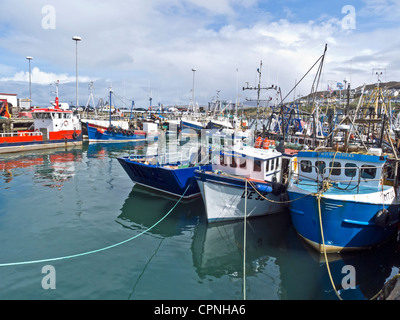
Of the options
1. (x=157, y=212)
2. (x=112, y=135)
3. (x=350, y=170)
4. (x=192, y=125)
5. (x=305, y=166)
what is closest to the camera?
(x=350, y=170)

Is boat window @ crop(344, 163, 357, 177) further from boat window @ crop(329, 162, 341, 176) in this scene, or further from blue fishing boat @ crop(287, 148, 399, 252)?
boat window @ crop(329, 162, 341, 176)

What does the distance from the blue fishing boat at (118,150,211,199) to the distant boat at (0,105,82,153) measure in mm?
20684

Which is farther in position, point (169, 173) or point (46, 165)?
point (46, 165)

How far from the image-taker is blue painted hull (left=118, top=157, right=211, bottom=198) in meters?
15.6

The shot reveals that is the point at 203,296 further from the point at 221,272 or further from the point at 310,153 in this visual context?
Result: the point at 310,153

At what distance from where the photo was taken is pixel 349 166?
1163 centimetres

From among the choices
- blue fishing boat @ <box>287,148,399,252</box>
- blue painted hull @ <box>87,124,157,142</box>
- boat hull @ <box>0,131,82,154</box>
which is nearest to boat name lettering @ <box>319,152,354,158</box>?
blue fishing boat @ <box>287,148,399,252</box>

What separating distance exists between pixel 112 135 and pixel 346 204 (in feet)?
135

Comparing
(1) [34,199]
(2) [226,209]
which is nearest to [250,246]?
(2) [226,209]

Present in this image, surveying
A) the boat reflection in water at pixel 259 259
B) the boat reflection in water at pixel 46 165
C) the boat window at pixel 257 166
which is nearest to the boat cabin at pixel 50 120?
the boat reflection in water at pixel 46 165

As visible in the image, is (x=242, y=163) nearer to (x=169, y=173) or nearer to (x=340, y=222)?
(x=169, y=173)

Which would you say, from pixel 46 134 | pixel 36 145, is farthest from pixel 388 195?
pixel 46 134

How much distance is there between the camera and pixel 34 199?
1578 cm

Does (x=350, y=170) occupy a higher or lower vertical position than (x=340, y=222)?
higher
